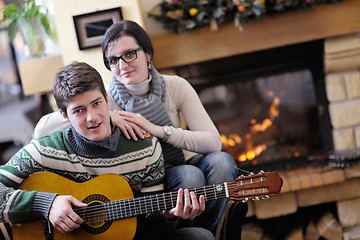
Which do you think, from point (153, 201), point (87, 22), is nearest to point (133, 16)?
point (87, 22)

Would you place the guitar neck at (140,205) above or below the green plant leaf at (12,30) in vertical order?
below

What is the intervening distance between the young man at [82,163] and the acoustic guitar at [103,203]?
0.10 feet

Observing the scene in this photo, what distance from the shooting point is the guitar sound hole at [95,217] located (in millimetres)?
1968

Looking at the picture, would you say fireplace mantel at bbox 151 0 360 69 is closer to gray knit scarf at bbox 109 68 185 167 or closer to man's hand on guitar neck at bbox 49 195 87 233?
gray knit scarf at bbox 109 68 185 167

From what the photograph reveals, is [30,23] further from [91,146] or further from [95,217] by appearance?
[95,217]

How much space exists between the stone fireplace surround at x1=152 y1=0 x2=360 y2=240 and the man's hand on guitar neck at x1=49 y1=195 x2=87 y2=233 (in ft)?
3.84

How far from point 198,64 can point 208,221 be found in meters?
1.12

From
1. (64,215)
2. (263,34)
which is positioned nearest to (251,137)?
(263,34)

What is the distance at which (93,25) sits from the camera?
9.25 ft

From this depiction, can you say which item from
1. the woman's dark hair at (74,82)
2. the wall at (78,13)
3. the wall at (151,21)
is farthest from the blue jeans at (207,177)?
the wall at (151,21)

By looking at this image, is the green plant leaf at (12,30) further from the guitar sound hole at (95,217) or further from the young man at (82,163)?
the guitar sound hole at (95,217)

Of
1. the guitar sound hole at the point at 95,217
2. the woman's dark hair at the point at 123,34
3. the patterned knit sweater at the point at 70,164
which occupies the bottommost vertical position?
the guitar sound hole at the point at 95,217

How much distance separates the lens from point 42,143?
2.04 m

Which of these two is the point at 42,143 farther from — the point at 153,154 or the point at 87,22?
the point at 87,22
